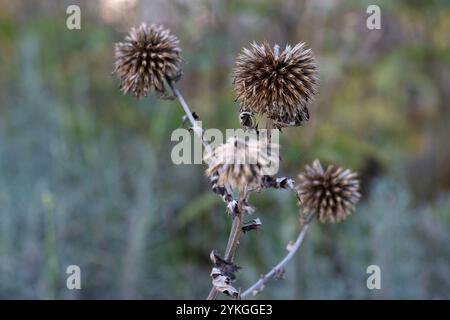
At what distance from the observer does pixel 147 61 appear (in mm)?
1263

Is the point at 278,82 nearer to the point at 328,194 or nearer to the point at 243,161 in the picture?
the point at 243,161

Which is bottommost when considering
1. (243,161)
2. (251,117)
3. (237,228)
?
(237,228)

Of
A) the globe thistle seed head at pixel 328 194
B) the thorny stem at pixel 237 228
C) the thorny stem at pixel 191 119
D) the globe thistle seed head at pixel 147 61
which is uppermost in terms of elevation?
the globe thistle seed head at pixel 147 61

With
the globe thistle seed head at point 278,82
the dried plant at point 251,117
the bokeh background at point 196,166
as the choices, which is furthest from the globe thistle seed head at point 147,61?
the bokeh background at point 196,166

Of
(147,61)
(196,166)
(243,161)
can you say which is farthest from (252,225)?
(196,166)

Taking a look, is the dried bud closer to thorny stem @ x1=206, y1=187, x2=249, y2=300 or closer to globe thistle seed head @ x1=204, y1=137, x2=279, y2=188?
thorny stem @ x1=206, y1=187, x2=249, y2=300

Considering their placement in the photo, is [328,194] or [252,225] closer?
[252,225]

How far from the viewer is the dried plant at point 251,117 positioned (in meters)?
0.98

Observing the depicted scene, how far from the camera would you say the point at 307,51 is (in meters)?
1.12

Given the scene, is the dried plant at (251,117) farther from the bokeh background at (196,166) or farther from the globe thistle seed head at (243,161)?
the bokeh background at (196,166)

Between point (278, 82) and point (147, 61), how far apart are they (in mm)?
330

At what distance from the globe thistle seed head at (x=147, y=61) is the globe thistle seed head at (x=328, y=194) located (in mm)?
417

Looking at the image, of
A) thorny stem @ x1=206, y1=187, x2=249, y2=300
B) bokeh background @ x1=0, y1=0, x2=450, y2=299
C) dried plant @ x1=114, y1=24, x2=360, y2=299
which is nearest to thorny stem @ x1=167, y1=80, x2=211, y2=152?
dried plant @ x1=114, y1=24, x2=360, y2=299
